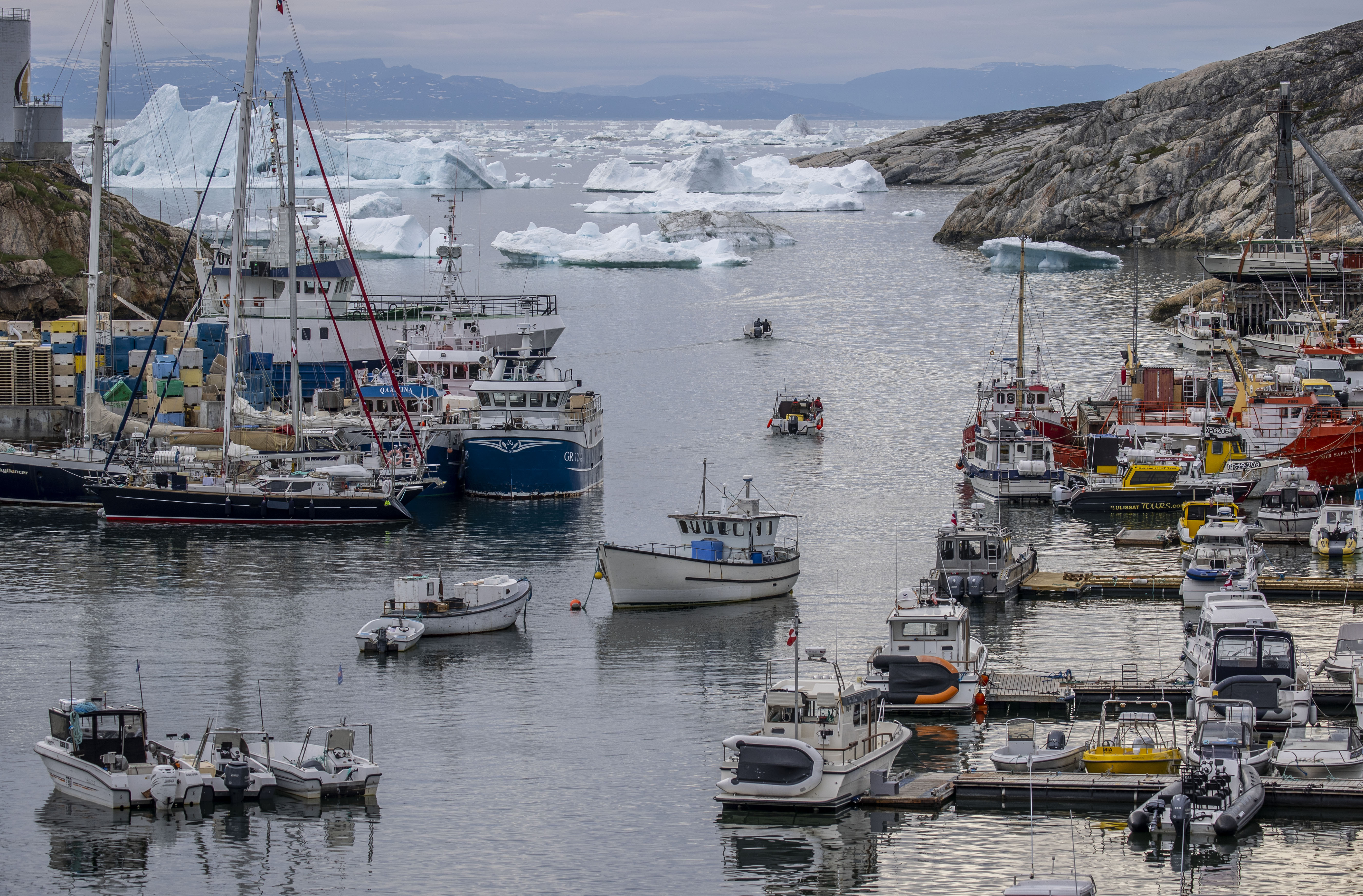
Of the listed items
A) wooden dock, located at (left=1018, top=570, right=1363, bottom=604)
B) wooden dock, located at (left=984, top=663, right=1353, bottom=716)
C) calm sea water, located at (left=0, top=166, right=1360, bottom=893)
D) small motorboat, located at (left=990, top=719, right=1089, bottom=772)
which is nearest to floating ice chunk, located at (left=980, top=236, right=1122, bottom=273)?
calm sea water, located at (left=0, top=166, right=1360, bottom=893)

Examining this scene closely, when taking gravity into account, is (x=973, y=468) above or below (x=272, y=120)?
below

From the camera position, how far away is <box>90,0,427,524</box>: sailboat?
4841 cm

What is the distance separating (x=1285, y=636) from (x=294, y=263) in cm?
3285

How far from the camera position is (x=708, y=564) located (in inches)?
1547

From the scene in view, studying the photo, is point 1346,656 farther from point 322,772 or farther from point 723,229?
point 723,229

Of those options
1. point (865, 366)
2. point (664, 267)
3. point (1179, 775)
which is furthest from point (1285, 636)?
point (664, 267)

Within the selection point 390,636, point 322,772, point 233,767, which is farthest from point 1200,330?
point 233,767

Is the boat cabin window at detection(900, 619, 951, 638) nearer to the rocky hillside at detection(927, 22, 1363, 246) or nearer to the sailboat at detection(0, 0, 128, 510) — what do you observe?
the sailboat at detection(0, 0, 128, 510)

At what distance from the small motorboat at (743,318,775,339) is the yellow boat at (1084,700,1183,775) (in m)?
67.3

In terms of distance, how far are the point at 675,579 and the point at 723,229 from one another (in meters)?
109

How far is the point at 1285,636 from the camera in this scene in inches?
1232

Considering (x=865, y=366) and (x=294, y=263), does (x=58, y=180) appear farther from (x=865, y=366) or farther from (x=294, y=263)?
(x=865, y=366)

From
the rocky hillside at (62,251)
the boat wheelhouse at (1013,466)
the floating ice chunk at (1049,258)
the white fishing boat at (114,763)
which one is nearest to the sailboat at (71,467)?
the rocky hillside at (62,251)

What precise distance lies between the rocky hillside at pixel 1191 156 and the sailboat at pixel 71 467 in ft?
284
